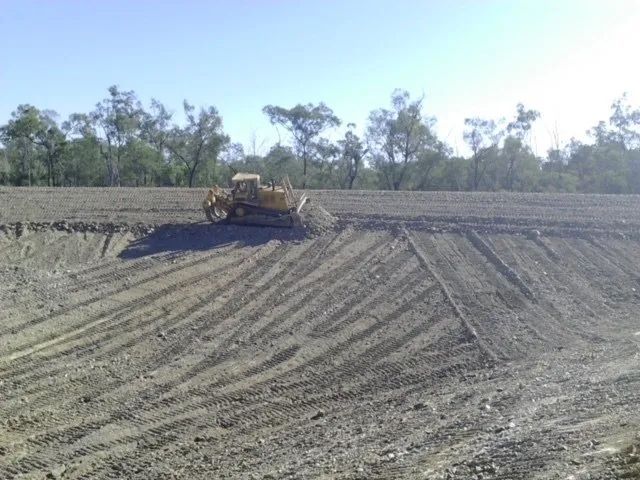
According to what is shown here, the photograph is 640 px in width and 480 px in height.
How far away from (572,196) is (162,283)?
683 inches

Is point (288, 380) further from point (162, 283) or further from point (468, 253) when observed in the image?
point (468, 253)

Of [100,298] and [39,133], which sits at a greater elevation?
[39,133]

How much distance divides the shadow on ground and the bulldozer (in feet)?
0.98

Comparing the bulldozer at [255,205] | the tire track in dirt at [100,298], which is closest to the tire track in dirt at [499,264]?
the bulldozer at [255,205]

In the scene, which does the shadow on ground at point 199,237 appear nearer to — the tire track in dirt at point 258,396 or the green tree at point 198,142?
the tire track in dirt at point 258,396

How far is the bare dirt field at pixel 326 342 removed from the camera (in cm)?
992

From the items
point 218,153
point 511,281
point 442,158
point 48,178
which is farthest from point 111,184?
point 511,281

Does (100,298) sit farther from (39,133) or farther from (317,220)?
(39,133)

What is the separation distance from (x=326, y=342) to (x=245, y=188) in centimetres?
981

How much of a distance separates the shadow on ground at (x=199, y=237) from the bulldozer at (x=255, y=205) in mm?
299

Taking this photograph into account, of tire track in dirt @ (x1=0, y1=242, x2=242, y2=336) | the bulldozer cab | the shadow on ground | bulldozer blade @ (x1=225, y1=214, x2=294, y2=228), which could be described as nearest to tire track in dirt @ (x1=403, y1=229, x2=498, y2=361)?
the shadow on ground

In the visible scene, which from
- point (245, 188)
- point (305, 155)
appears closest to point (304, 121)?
point (305, 155)

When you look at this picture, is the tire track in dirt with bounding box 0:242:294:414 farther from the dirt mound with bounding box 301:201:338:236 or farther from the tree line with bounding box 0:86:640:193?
the tree line with bounding box 0:86:640:193

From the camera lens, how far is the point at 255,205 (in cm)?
2433
